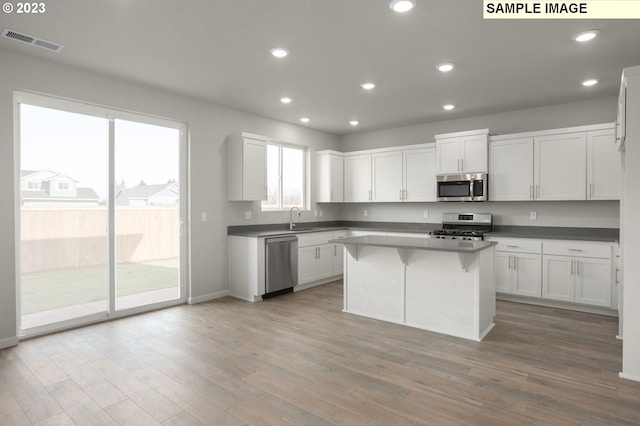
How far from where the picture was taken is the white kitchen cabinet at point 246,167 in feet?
17.3

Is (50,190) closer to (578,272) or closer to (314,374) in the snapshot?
(314,374)

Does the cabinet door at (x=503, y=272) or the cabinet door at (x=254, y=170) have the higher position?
the cabinet door at (x=254, y=170)

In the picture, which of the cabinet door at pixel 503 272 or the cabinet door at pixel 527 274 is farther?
the cabinet door at pixel 503 272

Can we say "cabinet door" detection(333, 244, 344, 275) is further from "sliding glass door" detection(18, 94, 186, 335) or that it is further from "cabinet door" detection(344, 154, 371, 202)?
"sliding glass door" detection(18, 94, 186, 335)

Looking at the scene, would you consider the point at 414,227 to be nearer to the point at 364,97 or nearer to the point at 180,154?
the point at 364,97

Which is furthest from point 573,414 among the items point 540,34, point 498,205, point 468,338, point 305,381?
point 498,205

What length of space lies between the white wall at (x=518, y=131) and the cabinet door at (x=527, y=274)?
32.5 inches

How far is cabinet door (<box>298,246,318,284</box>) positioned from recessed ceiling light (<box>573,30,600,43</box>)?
4.18m

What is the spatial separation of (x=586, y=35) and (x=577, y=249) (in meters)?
2.62

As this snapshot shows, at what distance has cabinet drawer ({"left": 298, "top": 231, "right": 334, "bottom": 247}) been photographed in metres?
5.77

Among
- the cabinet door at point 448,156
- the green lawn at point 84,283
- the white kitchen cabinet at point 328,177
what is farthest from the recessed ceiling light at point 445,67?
the green lawn at point 84,283

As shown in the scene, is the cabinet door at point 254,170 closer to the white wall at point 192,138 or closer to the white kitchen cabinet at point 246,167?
the white kitchen cabinet at point 246,167

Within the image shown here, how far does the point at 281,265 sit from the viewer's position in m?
5.32

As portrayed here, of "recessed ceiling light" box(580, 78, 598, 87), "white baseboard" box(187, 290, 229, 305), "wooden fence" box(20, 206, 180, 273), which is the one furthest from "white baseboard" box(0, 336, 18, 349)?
"recessed ceiling light" box(580, 78, 598, 87)
